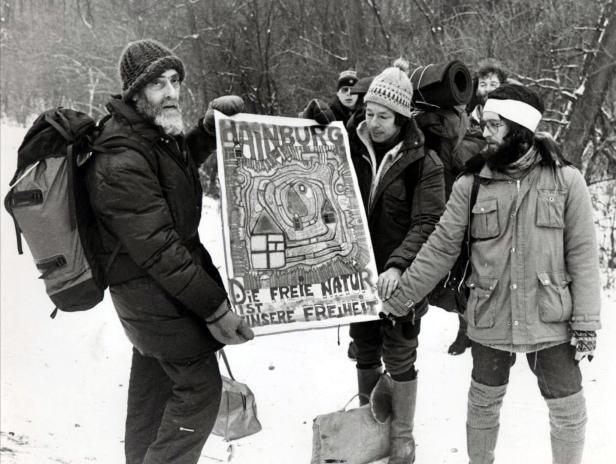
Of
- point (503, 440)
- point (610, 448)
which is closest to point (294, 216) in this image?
point (503, 440)

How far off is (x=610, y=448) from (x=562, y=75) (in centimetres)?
560

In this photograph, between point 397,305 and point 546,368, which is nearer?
point 546,368

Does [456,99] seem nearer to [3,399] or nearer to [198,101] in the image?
[3,399]

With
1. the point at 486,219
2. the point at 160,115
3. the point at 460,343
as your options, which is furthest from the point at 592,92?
the point at 160,115

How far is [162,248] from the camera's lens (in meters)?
2.26

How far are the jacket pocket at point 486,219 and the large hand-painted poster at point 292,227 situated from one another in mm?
693

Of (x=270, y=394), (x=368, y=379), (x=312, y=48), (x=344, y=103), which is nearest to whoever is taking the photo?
(x=368, y=379)

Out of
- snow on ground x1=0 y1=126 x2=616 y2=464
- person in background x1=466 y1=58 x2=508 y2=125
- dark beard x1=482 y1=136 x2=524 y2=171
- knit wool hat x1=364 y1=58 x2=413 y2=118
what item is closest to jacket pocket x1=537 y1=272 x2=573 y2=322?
dark beard x1=482 y1=136 x2=524 y2=171

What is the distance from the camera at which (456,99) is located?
2.99 meters

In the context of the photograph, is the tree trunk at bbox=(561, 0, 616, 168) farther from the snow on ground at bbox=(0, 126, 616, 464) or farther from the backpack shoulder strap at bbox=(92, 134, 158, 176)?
the backpack shoulder strap at bbox=(92, 134, 158, 176)

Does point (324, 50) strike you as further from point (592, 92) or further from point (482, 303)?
point (482, 303)

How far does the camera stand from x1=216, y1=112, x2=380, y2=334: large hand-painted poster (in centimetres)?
299

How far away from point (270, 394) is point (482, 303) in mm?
2186

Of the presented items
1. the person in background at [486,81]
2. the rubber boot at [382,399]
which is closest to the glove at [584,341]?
the rubber boot at [382,399]
